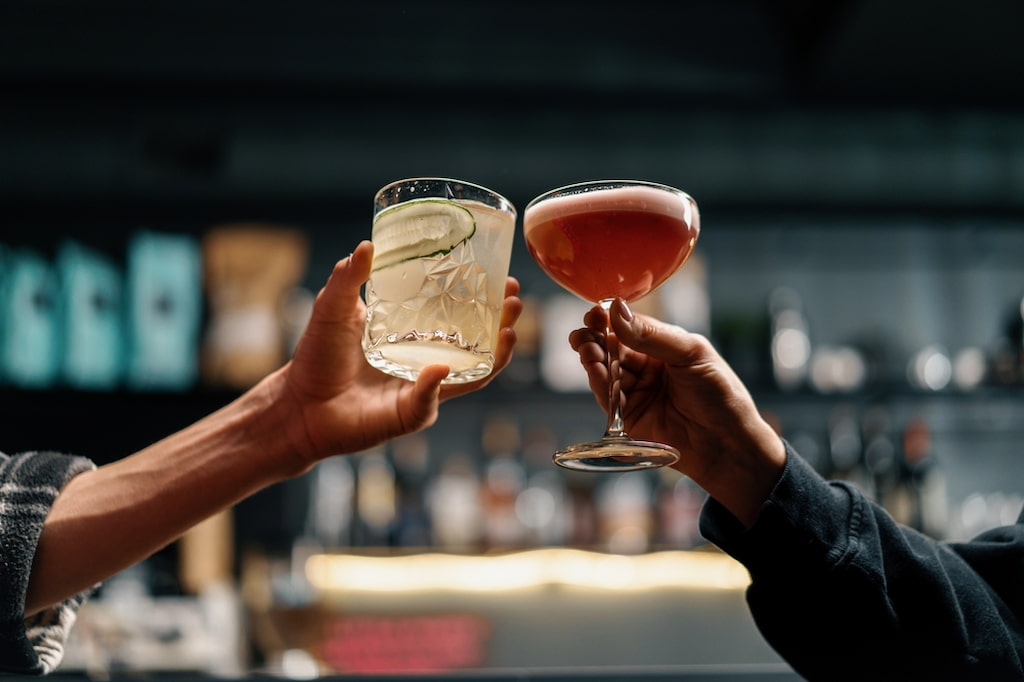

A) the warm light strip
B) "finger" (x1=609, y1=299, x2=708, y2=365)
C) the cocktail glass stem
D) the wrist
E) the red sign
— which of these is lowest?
the red sign

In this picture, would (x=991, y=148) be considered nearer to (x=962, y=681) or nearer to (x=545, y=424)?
(x=545, y=424)

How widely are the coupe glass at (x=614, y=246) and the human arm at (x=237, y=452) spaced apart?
0.30 feet

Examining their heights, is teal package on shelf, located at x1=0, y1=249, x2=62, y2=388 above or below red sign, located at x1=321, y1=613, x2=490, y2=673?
above

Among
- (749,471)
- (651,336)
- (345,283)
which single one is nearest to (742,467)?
(749,471)

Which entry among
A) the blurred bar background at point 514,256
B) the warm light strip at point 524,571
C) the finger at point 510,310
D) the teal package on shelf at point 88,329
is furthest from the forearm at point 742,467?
the teal package on shelf at point 88,329

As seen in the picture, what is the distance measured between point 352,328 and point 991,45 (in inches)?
106

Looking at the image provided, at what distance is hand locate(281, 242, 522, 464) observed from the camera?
0.99m

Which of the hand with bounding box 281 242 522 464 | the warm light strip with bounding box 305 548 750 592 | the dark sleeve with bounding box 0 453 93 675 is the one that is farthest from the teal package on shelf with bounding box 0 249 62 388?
the hand with bounding box 281 242 522 464

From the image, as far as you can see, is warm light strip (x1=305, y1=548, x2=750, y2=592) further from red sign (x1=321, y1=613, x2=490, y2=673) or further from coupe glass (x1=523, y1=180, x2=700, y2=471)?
coupe glass (x1=523, y1=180, x2=700, y2=471)

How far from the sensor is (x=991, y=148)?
3.36m

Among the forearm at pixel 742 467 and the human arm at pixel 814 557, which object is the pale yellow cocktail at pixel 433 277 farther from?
the forearm at pixel 742 467

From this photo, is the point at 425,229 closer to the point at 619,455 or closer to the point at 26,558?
the point at 619,455

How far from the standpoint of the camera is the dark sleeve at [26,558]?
92 centimetres

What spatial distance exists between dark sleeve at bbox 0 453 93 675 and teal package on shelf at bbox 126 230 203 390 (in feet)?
5.92
